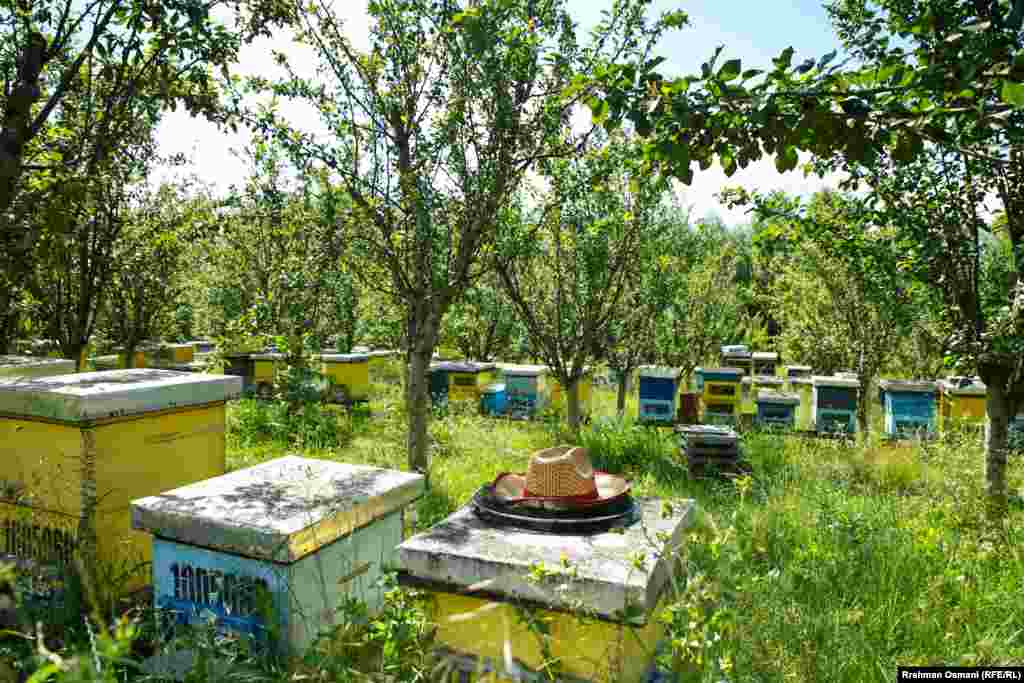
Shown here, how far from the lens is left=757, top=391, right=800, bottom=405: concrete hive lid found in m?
9.66

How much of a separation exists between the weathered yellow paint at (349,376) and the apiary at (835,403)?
761cm

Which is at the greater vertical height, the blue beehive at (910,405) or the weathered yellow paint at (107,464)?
the weathered yellow paint at (107,464)

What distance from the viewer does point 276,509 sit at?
218cm

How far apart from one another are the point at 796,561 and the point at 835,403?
22.3 ft

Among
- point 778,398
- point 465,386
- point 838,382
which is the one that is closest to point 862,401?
point 838,382

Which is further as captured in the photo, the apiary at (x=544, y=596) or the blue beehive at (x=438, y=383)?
the blue beehive at (x=438, y=383)

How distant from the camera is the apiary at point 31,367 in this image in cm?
369

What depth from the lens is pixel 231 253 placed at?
A: 10570mm

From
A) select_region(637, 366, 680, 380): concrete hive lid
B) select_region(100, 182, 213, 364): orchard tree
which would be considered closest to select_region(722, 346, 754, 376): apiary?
select_region(637, 366, 680, 380): concrete hive lid

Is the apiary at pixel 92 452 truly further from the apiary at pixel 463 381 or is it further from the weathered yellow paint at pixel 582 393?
the apiary at pixel 463 381

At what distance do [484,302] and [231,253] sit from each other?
520cm

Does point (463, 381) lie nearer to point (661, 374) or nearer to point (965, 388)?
point (661, 374)

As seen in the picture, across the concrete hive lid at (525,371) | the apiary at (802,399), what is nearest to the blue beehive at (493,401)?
the concrete hive lid at (525,371)

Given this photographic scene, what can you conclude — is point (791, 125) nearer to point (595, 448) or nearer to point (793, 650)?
point (793, 650)
